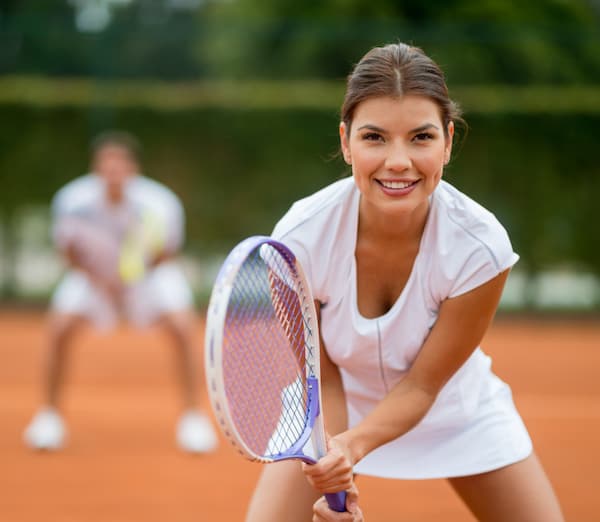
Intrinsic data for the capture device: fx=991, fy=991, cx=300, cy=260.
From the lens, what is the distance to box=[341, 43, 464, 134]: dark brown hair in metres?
2.31

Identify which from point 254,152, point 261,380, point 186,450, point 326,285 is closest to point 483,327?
point 326,285

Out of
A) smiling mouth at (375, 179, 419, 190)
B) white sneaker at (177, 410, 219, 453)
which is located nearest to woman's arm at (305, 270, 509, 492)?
smiling mouth at (375, 179, 419, 190)

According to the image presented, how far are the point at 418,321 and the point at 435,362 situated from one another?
0.12m

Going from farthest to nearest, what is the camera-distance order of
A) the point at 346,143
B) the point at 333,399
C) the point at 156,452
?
1. the point at 156,452
2. the point at 333,399
3. the point at 346,143

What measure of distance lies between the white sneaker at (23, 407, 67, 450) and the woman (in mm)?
3171

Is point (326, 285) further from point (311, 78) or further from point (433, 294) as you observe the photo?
point (311, 78)

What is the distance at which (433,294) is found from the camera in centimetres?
252

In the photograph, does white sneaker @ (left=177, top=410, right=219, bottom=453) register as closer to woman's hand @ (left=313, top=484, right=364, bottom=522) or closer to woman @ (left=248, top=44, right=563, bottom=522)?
woman @ (left=248, top=44, right=563, bottom=522)

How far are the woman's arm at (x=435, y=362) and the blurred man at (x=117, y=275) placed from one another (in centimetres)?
310

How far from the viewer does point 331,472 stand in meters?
2.24

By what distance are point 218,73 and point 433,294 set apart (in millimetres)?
10650

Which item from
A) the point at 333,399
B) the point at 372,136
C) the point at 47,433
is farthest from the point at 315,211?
the point at 47,433

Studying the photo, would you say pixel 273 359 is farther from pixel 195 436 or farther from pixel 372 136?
pixel 195 436

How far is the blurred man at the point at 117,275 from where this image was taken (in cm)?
568
